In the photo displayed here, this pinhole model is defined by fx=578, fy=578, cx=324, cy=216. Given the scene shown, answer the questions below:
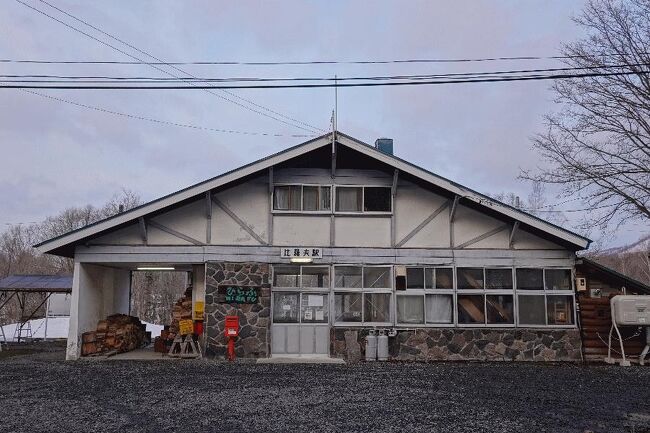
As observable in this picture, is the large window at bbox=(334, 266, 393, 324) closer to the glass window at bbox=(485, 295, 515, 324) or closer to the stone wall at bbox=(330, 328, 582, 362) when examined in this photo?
the stone wall at bbox=(330, 328, 582, 362)

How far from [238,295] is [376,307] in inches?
147

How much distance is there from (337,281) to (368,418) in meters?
7.71

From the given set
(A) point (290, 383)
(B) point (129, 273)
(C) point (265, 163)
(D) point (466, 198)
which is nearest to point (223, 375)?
(A) point (290, 383)

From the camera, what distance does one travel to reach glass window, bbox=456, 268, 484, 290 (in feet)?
51.8

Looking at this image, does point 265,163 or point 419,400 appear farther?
point 265,163

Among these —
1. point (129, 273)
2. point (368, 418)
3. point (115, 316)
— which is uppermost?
point (129, 273)

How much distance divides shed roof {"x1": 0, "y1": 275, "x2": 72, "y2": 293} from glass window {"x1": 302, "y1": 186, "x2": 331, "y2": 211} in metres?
10.4

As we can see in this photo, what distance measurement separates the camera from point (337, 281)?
15797mm

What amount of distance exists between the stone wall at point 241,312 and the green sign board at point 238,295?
84 mm

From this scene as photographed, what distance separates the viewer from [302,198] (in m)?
16.1

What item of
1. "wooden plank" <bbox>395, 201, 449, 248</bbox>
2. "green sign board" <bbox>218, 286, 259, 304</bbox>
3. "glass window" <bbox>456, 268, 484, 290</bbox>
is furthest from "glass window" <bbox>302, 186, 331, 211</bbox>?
"glass window" <bbox>456, 268, 484, 290</bbox>

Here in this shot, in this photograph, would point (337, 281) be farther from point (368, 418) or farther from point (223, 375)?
point (368, 418)

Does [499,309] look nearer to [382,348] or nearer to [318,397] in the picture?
[382,348]

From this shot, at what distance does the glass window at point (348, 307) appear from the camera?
15.6 m
